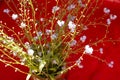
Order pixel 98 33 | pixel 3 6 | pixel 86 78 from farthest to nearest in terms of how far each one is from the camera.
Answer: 1. pixel 3 6
2. pixel 98 33
3. pixel 86 78

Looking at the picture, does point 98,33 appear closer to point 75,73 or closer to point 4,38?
point 75,73

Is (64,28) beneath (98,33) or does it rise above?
beneath

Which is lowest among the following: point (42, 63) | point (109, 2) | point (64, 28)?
point (42, 63)

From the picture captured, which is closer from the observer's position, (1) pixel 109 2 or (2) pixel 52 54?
(2) pixel 52 54

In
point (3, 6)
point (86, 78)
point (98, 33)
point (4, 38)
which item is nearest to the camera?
point (4, 38)

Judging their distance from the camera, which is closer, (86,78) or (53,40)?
(53,40)

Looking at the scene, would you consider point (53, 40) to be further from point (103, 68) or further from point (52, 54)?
point (103, 68)

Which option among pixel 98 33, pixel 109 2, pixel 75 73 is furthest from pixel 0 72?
pixel 109 2

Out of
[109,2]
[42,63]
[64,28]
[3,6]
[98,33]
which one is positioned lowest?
[42,63]

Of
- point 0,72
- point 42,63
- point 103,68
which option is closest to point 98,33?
point 103,68

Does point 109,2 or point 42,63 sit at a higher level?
point 109,2
